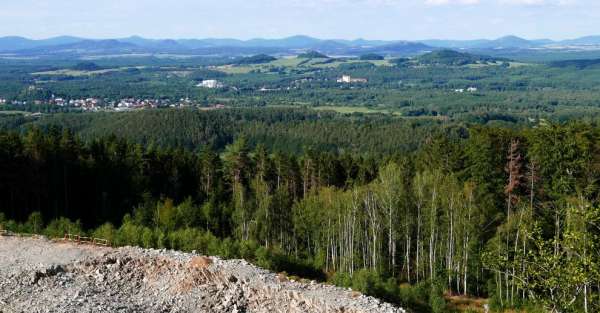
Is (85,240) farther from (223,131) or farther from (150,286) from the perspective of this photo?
(223,131)

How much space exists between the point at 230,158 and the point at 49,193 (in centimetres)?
1532

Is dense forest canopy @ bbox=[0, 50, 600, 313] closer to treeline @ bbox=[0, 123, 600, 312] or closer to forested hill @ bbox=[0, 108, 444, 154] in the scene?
treeline @ bbox=[0, 123, 600, 312]

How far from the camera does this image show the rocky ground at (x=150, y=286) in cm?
2558

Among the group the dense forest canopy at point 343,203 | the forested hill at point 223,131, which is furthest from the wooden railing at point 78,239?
the forested hill at point 223,131

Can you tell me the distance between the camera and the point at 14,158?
4522 centimetres

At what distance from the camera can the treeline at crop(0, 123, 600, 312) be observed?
3566cm

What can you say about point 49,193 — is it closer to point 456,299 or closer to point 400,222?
point 400,222

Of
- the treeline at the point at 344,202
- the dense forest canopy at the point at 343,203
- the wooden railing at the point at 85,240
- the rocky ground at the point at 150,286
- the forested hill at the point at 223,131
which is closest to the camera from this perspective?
the rocky ground at the point at 150,286

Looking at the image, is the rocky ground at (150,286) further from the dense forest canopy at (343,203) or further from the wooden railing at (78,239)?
the dense forest canopy at (343,203)

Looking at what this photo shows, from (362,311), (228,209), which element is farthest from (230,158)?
(362,311)

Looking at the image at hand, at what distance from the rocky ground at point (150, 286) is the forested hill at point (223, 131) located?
244 feet

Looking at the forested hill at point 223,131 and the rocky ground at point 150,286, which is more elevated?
the rocky ground at point 150,286

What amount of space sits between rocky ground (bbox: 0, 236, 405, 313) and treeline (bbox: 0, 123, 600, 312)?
11.3ft

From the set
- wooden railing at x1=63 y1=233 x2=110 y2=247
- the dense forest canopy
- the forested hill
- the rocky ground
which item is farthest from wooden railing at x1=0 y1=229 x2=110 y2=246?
the forested hill
